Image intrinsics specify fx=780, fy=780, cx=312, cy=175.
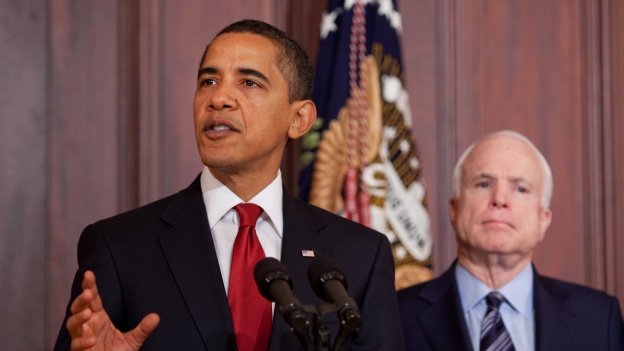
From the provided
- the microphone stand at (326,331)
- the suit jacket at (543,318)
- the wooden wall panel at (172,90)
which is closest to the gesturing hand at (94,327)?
the microphone stand at (326,331)

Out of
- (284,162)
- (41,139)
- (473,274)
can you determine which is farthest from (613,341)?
(41,139)

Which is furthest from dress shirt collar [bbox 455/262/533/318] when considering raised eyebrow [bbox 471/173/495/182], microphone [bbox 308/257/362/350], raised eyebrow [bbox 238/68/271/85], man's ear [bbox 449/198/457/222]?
microphone [bbox 308/257/362/350]

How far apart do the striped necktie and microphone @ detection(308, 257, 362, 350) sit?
121 cm

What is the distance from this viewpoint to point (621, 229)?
3.98 metres

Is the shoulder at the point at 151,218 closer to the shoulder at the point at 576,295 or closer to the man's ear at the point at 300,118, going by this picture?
the man's ear at the point at 300,118

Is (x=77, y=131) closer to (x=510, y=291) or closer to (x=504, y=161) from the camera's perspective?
(x=504, y=161)

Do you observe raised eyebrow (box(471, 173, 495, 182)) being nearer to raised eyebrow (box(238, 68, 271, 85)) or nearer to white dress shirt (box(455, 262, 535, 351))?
white dress shirt (box(455, 262, 535, 351))

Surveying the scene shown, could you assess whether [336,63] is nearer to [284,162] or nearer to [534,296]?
[284,162]

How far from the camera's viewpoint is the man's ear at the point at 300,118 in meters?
2.20

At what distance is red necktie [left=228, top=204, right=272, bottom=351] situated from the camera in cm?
184

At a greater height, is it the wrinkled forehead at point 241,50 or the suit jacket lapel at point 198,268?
the wrinkled forehead at point 241,50

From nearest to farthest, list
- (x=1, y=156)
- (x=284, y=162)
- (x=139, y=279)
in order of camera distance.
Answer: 1. (x=139, y=279)
2. (x=1, y=156)
3. (x=284, y=162)

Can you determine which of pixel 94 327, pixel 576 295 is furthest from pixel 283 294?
pixel 576 295

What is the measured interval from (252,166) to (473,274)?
1.07m
